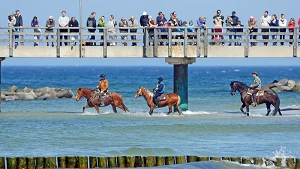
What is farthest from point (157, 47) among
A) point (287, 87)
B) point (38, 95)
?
point (287, 87)

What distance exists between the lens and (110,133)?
3459 centimetres

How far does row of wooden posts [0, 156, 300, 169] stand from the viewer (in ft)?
80.2

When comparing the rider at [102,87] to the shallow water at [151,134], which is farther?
the rider at [102,87]

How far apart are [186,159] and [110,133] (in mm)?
9546

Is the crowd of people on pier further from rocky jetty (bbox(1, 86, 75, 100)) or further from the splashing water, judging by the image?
rocky jetty (bbox(1, 86, 75, 100))

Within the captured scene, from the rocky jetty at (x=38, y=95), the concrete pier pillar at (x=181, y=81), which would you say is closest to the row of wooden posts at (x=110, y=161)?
the concrete pier pillar at (x=181, y=81)

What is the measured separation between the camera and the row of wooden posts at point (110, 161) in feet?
80.2

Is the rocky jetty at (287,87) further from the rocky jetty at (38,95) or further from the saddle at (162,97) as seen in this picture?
the saddle at (162,97)

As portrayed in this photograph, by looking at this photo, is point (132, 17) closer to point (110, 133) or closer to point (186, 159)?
point (110, 133)

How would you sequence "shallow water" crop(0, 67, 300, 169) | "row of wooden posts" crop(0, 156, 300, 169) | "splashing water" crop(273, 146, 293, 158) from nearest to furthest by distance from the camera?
"row of wooden posts" crop(0, 156, 300, 169) < "splashing water" crop(273, 146, 293, 158) < "shallow water" crop(0, 67, 300, 169)

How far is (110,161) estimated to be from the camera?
2494cm

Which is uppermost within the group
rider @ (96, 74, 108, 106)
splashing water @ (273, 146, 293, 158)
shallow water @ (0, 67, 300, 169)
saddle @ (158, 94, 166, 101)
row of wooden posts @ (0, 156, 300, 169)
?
rider @ (96, 74, 108, 106)

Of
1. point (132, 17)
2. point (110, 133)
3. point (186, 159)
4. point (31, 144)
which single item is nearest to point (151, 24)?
point (132, 17)

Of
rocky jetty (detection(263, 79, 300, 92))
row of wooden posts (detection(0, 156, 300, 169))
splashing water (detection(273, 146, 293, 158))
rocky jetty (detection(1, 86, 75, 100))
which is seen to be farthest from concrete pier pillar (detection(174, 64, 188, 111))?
rocky jetty (detection(263, 79, 300, 92))
